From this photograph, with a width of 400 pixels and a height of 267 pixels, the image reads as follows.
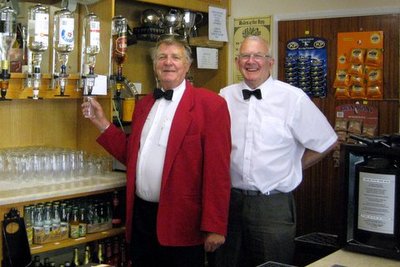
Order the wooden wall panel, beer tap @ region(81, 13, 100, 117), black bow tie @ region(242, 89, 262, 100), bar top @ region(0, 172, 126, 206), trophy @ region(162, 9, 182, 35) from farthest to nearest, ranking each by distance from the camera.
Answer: trophy @ region(162, 9, 182, 35), the wooden wall panel, beer tap @ region(81, 13, 100, 117), black bow tie @ region(242, 89, 262, 100), bar top @ region(0, 172, 126, 206)

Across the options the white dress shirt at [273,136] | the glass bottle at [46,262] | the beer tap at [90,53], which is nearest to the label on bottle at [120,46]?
the beer tap at [90,53]

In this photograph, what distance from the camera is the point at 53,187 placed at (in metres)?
2.77

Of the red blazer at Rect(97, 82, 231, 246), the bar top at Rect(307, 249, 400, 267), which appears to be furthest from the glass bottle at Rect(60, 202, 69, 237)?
the bar top at Rect(307, 249, 400, 267)

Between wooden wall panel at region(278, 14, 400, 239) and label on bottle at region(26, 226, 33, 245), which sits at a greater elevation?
wooden wall panel at region(278, 14, 400, 239)

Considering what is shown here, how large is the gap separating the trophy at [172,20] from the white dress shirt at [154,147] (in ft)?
3.70

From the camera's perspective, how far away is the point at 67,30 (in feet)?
9.53

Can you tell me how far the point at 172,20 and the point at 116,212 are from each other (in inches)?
55.7

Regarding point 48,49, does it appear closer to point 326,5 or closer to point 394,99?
point 326,5

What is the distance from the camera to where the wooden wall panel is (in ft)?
11.1

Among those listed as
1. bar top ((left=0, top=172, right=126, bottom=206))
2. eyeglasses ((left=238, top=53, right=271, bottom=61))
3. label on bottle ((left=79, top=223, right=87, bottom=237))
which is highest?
eyeglasses ((left=238, top=53, right=271, bottom=61))

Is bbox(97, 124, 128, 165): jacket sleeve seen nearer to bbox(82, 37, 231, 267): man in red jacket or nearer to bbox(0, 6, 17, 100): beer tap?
bbox(82, 37, 231, 267): man in red jacket

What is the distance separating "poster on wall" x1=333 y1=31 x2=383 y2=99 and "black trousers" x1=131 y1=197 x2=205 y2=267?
1522 mm

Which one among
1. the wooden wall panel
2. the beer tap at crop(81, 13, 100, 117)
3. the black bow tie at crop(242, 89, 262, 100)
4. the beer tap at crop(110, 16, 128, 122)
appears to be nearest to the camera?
the black bow tie at crop(242, 89, 262, 100)

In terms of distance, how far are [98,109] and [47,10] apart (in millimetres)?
582
